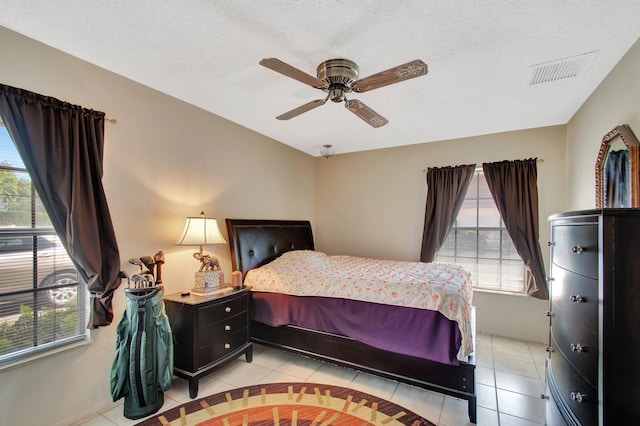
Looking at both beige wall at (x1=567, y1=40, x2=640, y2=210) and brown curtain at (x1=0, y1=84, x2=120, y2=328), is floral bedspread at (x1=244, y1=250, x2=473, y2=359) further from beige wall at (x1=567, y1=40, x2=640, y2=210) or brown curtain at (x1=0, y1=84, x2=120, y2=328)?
beige wall at (x1=567, y1=40, x2=640, y2=210)

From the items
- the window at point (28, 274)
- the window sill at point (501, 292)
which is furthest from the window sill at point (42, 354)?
the window sill at point (501, 292)

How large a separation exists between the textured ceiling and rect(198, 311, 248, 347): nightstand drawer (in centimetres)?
203

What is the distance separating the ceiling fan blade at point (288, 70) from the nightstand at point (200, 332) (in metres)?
1.84

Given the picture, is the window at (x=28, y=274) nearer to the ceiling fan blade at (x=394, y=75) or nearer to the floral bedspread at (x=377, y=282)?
the floral bedspread at (x=377, y=282)

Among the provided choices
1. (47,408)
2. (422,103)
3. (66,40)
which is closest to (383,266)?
(422,103)

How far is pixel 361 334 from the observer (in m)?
2.43

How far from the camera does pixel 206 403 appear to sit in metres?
2.20

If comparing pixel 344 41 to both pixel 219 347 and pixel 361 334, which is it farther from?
pixel 219 347

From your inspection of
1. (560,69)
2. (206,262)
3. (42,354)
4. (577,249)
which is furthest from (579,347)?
(42,354)

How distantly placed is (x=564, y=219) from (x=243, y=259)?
108 inches

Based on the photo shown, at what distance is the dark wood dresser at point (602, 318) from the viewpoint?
1091mm

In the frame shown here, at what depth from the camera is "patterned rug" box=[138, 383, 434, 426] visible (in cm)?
200

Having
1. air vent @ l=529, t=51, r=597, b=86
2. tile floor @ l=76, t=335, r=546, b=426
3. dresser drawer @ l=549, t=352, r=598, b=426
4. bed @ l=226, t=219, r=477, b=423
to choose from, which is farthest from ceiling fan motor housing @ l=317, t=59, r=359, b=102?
tile floor @ l=76, t=335, r=546, b=426

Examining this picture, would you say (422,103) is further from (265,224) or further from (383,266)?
(265,224)
